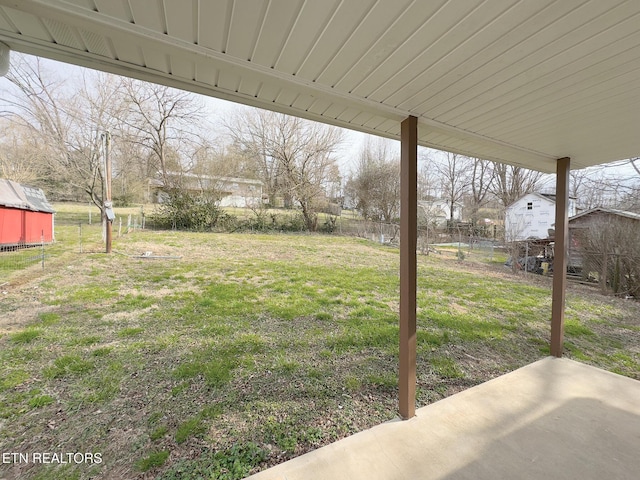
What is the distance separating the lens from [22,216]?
632cm

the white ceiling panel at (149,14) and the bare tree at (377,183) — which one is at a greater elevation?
the bare tree at (377,183)

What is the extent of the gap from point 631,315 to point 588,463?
4780 millimetres

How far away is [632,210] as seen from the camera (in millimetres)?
6297

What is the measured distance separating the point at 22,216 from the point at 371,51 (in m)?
9.24

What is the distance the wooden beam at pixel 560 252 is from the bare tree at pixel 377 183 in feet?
37.3

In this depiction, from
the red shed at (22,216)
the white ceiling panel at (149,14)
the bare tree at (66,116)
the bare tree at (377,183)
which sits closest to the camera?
the white ceiling panel at (149,14)

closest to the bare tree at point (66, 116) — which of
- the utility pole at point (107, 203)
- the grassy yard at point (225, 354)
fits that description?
the utility pole at point (107, 203)

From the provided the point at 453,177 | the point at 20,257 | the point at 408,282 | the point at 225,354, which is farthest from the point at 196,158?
the point at 453,177

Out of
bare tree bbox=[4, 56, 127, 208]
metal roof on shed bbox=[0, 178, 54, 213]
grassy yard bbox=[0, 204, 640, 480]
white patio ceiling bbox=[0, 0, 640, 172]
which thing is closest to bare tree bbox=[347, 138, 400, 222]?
grassy yard bbox=[0, 204, 640, 480]

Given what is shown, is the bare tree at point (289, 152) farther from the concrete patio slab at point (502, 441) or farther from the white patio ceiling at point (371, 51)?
the concrete patio slab at point (502, 441)

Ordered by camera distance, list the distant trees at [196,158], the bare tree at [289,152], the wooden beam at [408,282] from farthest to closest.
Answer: the bare tree at [289,152] < the distant trees at [196,158] < the wooden beam at [408,282]

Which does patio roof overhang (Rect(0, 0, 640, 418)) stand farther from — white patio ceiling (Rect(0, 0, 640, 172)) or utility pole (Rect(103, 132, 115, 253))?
utility pole (Rect(103, 132, 115, 253))

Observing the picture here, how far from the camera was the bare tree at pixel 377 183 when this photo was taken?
14.1m

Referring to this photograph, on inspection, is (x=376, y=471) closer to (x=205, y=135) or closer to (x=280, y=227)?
(x=280, y=227)
